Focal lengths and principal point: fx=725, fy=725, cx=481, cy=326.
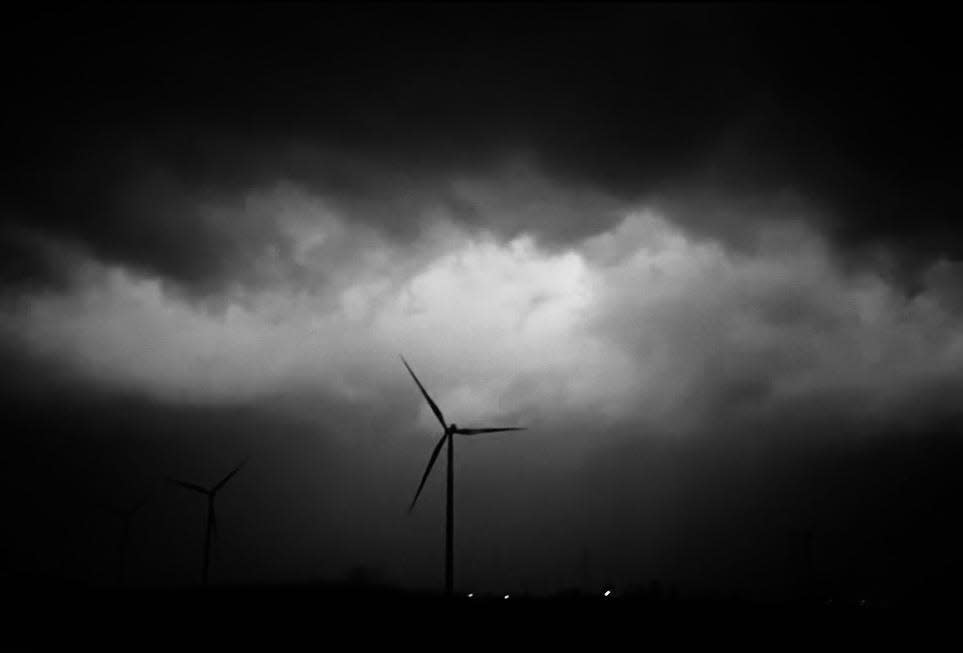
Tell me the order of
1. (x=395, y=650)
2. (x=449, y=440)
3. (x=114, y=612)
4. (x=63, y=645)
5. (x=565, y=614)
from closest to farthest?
(x=395, y=650) → (x=63, y=645) → (x=565, y=614) → (x=114, y=612) → (x=449, y=440)

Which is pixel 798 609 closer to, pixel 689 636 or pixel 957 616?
pixel 957 616

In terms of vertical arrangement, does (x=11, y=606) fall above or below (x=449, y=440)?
below

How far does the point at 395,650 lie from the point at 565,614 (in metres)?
19.1

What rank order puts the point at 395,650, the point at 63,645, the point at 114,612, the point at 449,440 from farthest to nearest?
1. the point at 449,440
2. the point at 114,612
3. the point at 63,645
4. the point at 395,650

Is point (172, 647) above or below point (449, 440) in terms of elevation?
below

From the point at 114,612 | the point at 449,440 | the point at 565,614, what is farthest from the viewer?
the point at 449,440

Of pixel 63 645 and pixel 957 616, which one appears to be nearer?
pixel 63 645

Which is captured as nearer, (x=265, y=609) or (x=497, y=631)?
(x=497, y=631)

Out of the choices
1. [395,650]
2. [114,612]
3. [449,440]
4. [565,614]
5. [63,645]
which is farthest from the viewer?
[449,440]

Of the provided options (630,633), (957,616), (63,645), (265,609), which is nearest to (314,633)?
(265,609)

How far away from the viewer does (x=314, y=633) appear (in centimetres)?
5431

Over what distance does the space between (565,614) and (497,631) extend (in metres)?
9.76

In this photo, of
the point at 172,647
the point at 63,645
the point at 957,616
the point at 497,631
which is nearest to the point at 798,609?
the point at 957,616

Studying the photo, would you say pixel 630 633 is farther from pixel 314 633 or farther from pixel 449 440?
pixel 449 440
